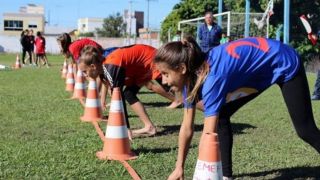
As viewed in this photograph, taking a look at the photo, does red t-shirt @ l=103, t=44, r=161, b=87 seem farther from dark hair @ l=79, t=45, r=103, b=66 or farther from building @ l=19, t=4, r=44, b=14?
building @ l=19, t=4, r=44, b=14

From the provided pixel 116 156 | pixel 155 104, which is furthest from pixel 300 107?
pixel 155 104

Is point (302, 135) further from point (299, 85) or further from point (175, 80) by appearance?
point (175, 80)

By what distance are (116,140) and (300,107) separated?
2.13 metres

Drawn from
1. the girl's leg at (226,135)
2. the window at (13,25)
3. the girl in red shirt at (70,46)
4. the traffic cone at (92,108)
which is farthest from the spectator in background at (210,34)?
the window at (13,25)

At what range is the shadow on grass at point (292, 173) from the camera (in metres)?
4.97

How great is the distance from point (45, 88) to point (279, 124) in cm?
758

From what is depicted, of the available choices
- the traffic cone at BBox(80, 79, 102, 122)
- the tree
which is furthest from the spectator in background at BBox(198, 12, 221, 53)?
the tree

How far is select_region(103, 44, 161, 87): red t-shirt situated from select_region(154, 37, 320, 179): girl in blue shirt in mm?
2303

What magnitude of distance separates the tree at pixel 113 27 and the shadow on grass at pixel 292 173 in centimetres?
9895

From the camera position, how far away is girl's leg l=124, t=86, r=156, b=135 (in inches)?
277

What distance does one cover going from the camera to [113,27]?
105 m

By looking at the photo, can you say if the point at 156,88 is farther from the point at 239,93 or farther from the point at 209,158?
the point at 209,158

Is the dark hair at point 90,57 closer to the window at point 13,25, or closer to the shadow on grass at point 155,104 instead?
the shadow on grass at point 155,104

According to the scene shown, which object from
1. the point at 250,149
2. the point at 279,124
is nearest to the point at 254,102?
the point at 279,124
